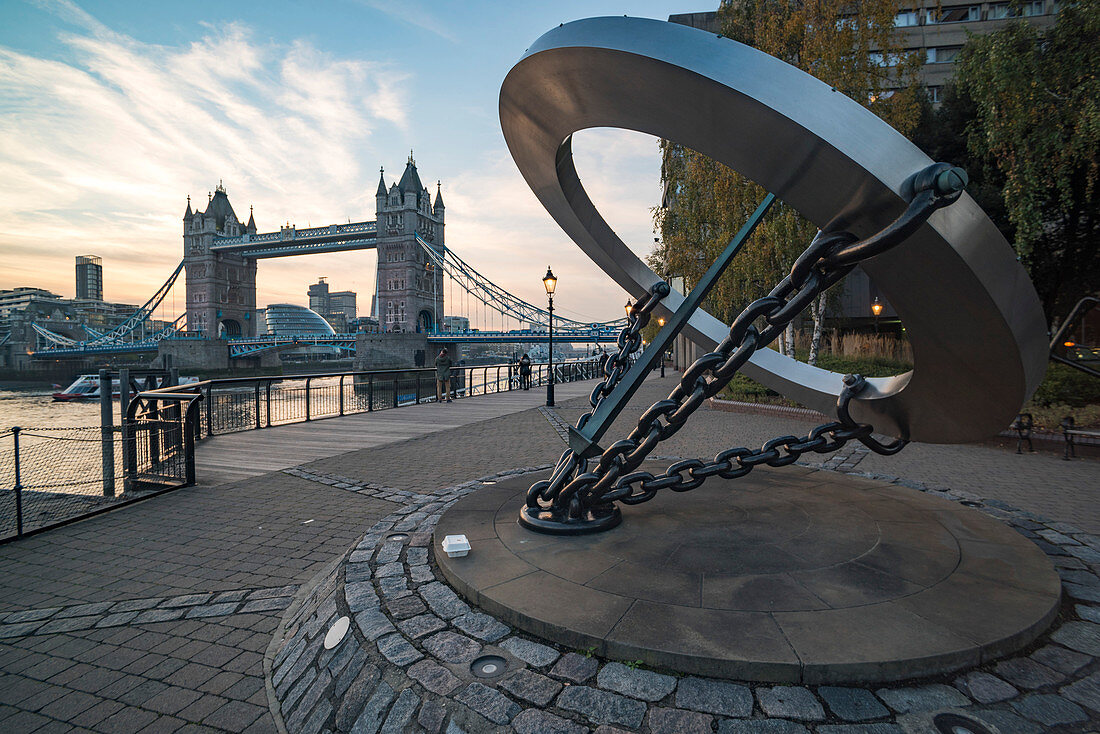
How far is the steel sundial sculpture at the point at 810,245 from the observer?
2.49 m

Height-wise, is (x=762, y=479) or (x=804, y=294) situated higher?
(x=804, y=294)

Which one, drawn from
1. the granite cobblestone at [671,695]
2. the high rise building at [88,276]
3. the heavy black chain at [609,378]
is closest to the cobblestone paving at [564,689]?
the granite cobblestone at [671,695]

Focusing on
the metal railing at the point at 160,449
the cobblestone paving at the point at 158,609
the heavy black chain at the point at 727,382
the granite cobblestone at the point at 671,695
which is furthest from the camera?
the metal railing at the point at 160,449

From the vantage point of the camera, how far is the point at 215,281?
271 ft

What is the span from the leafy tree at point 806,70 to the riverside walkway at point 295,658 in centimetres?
778

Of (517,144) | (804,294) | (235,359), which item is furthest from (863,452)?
(235,359)

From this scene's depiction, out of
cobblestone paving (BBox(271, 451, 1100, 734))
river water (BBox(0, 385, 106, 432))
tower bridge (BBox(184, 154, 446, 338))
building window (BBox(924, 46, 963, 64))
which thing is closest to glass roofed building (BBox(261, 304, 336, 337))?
tower bridge (BBox(184, 154, 446, 338))

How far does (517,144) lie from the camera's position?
4527 millimetres

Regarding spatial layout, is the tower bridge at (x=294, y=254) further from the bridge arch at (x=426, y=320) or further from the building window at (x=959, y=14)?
the building window at (x=959, y=14)

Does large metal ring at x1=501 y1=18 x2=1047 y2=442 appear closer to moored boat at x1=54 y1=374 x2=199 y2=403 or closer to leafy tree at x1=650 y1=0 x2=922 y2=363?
leafy tree at x1=650 y1=0 x2=922 y2=363

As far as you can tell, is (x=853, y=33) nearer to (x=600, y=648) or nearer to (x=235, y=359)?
(x=600, y=648)

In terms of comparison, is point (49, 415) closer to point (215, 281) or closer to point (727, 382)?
point (727, 382)

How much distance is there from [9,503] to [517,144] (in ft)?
21.6

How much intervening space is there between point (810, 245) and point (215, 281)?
97078 mm
